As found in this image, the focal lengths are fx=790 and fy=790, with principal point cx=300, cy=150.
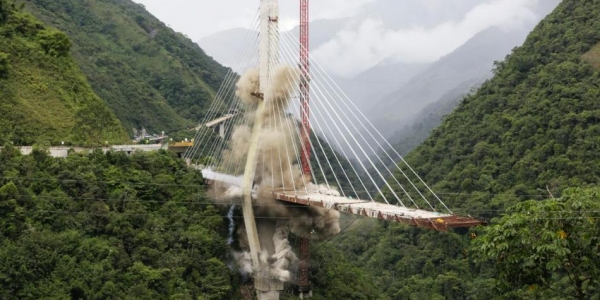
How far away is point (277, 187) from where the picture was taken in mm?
19766

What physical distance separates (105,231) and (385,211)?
625 centimetres

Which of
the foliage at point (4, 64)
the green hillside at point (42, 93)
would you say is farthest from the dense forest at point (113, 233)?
the foliage at point (4, 64)

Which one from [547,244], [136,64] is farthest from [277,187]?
[136,64]

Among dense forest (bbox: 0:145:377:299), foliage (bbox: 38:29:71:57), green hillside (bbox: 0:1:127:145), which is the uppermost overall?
foliage (bbox: 38:29:71:57)

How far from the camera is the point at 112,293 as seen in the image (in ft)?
49.0

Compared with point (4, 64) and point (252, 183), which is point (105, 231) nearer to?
point (252, 183)

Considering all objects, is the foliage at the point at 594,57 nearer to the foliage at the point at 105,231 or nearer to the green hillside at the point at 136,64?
the foliage at the point at 105,231

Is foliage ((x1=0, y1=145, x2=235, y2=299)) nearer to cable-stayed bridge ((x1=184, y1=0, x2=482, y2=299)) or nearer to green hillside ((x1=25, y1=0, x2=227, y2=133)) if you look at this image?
cable-stayed bridge ((x1=184, y1=0, x2=482, y2=299))

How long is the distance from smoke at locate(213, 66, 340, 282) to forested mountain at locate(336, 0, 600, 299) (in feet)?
20.4

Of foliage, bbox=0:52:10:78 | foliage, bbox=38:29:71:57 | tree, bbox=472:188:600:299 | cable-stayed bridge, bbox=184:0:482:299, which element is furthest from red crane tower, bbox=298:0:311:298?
tree, bbox=472:188:600:299

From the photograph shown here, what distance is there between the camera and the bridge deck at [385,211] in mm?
12594

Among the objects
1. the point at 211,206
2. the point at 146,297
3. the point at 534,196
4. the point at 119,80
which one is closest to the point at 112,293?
the point at 146,297

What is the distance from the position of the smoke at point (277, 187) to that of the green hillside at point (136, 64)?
1579 cm

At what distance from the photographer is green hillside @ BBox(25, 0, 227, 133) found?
37094 mm
